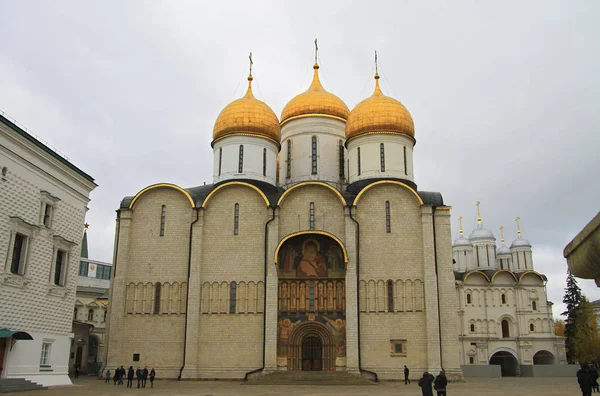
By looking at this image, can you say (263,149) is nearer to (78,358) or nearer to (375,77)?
(375,77)

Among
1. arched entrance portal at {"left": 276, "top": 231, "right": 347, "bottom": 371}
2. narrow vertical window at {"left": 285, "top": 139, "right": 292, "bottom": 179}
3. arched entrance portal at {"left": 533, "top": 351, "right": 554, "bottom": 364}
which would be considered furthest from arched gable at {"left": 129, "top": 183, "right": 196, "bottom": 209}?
arched entrance portal at {"left": 533, "top": 351, "right": 554, "bottom": 364}

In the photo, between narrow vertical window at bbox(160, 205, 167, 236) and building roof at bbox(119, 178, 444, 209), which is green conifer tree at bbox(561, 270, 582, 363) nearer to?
building roof at bbox(119, 178, 444, 209)

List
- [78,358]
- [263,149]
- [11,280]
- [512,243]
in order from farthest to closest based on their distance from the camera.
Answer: [512,243], [78,358], [263,149], [11,280]

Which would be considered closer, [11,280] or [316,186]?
[11,280]

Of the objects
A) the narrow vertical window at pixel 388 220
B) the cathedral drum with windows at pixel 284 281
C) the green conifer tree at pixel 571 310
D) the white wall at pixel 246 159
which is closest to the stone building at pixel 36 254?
the cathedral drum with windows at pixel 284 281

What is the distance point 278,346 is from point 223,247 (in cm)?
437

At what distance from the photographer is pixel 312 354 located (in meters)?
21.4

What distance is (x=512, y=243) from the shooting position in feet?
160

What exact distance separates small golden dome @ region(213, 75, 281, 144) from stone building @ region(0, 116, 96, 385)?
25.9 ft

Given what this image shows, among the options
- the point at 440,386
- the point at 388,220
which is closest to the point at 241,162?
the point at 388,220

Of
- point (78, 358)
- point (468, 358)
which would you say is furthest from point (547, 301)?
point (78, 358)

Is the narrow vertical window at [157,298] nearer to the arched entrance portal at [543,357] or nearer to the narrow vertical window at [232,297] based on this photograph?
the narrow vertical window at [232,297]

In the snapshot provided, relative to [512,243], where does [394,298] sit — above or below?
below

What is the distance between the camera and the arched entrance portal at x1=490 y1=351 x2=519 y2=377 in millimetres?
38219
